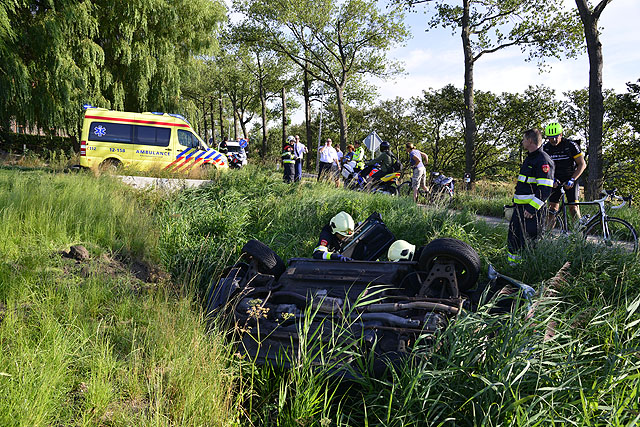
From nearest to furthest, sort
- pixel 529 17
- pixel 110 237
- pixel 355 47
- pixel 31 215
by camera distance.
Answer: pixel 31 215 → pixel 110 237 → pixel 529 17 → pixel 355 47

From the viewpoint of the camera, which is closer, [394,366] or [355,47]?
[394,366]

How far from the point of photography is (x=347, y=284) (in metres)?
4.03

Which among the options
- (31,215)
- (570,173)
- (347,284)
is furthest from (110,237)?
(570,173)

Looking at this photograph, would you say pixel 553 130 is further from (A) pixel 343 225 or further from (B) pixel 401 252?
(A) pixel 343 225

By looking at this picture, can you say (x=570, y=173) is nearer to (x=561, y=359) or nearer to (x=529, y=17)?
(x=561, y=359)

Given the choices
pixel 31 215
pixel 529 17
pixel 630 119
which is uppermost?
pixel 529 17

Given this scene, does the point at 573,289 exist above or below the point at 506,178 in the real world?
below

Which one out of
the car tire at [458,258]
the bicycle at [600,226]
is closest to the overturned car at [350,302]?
the car tire at [458,258]

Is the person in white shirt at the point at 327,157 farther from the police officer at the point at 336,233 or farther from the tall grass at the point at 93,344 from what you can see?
the tall grass at the point at 93,344

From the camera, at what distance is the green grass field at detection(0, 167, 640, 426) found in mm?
2393

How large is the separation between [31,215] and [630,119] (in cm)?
1470

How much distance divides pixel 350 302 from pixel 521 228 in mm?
2748

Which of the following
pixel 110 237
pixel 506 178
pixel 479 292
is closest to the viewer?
pixel 479 292

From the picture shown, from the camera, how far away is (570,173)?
618 cm
